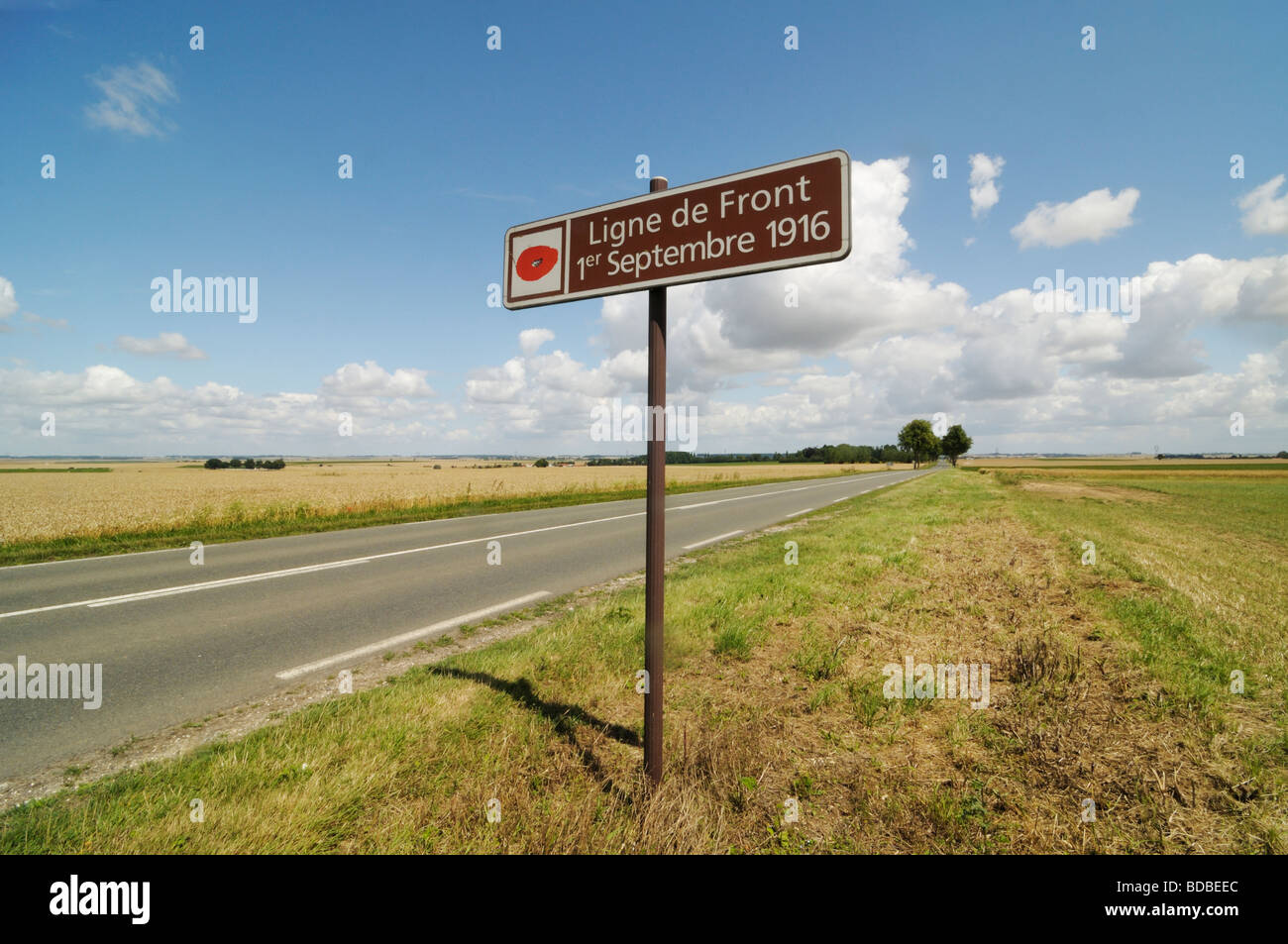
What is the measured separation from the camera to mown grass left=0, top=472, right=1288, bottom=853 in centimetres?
233

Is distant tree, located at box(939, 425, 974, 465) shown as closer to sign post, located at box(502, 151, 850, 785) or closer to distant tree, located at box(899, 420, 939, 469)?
distant tree, located at box(899, 420, 939, 469)

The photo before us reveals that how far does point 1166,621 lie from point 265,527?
1720cm

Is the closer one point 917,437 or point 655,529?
point 655,529

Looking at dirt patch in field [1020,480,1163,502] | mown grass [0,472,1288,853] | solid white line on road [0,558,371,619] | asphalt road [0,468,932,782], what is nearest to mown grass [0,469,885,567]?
asphalt road [0,468,932,782]

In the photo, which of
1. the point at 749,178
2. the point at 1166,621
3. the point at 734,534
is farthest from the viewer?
the point at 734,534

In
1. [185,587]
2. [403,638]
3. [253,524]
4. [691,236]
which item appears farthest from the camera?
[253,524]

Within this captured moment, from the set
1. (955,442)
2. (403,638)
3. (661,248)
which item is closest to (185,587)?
(403,638)

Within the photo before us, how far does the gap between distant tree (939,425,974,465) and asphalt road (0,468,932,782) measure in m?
131

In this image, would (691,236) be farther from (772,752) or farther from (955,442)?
(955,442)

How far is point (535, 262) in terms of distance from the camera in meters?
3.19

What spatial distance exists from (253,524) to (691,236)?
16235 millimetres
